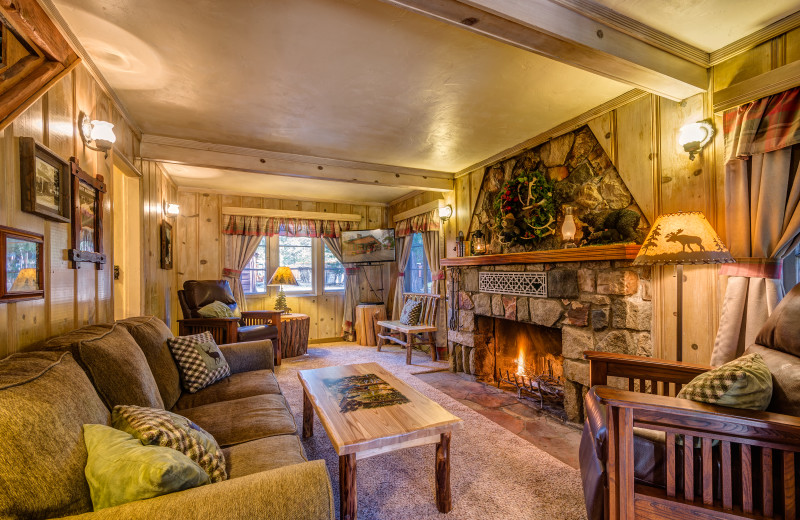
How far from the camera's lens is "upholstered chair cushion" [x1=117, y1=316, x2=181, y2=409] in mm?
1874

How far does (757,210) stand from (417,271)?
4089 millimetres

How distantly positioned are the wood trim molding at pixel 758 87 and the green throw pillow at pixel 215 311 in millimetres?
4488

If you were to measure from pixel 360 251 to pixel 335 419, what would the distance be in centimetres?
425

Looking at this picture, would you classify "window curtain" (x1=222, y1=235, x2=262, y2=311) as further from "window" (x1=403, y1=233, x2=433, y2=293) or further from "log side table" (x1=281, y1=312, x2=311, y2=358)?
"window" (x1=403, y1=233, x2=433, y2=293)

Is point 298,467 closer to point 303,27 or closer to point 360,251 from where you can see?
point 303,27

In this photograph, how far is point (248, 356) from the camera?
8.45ft

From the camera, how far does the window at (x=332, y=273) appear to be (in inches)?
234

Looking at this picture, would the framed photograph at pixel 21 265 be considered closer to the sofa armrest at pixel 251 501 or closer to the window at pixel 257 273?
the sofa armrest at pixel 251 501

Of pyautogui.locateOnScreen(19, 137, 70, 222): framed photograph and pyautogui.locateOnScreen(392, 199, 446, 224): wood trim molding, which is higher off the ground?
pyautogui.locateOnScreen(392, 199, 446, 224): wood trim molding

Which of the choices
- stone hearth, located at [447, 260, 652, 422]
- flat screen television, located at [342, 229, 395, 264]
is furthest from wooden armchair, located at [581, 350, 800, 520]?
flat screen television, located at [342, 229, 395, 264]

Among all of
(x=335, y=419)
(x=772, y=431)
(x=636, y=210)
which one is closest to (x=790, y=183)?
(x=636, y=210)

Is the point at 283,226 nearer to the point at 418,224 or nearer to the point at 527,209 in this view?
the point at 418,224

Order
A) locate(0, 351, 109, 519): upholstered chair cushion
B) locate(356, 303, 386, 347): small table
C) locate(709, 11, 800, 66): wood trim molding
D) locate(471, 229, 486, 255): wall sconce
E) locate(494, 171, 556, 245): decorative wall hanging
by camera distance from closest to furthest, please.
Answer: locate(0, 351, 109, 519): upholstered chair cushion < locate(709, 11, 800, 66): wood trim molding < locate(494, 171, 556, 245): decorative wall hanging < locate(471, 229, 486, 255): wall sconce < locate(356, 303, 386, 347): small table

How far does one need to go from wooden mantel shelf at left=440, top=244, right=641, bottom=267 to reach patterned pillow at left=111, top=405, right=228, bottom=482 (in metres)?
2.36
